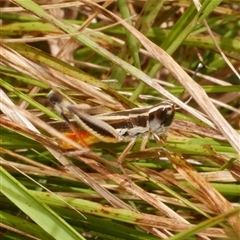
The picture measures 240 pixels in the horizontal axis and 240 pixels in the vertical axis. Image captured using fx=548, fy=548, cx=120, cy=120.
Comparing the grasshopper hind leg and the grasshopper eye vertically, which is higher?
the grasshopper eye

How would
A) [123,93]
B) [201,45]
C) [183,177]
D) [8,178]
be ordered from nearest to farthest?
[8,178], [183,177], [123,93], [201,45]

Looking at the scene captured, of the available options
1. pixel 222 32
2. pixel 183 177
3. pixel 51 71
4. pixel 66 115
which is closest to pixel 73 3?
pixel 51 71

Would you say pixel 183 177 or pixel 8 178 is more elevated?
pixel 183 177

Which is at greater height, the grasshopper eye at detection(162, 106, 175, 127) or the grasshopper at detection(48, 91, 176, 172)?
the grasshopper eye at detection(162, 106, 175, 127)

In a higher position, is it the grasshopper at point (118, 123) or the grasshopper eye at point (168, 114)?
the grasshopper eye at point (168, 114)

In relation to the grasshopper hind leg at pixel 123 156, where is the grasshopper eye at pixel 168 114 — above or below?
above

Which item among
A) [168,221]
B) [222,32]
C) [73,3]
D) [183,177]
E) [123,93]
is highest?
[222,32]

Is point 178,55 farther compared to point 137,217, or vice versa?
point 178,55

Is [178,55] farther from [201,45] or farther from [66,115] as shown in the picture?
[66,115]
